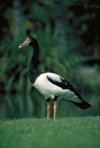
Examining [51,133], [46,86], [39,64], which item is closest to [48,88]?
[46,86]

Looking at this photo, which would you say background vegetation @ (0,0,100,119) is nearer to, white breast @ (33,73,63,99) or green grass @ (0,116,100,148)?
white breast @ (33,73,63,99)

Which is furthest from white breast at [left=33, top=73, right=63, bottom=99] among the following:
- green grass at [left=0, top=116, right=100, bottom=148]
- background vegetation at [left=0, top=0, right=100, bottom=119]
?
background vegetation at [left=0, top=0, right=100, bottom=119]

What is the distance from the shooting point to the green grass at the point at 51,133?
835 cm

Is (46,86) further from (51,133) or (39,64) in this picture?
(39,64)

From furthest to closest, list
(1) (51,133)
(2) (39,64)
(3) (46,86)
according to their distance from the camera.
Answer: (2) (39,64) < (3) (46,86) < (1) (51,133)

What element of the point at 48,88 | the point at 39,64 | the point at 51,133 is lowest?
the point at 51,133

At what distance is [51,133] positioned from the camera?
9211 millimetres

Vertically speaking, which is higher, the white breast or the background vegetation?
the background vegetation

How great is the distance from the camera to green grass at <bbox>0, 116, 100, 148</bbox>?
27.4ft

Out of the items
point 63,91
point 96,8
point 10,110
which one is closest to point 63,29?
point 96,8

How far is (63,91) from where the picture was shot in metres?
13.1

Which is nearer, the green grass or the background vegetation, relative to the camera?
the green grass

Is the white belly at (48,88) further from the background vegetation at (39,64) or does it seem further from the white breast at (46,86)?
the background vegetation at (39,64)

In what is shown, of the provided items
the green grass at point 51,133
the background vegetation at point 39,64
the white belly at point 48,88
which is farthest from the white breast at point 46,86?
the background vegetation at point 39,64
